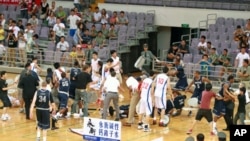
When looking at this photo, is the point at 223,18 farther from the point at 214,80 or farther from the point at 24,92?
the point at 24,92

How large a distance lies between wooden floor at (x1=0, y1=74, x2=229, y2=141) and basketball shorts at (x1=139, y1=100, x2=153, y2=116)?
58 centimetres

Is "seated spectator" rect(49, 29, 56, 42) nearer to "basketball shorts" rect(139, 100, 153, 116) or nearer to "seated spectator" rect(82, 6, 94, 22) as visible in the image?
"seated spectator" rect(82, 6, 94, 22)

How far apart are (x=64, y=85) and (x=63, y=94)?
0.34m

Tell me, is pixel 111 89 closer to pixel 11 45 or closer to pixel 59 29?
pixel 59 29

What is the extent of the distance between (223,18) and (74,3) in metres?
7.85

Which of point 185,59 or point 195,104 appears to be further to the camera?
point 185,59

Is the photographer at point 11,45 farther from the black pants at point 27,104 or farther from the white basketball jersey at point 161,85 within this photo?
the white basketball jersey at point 161,85

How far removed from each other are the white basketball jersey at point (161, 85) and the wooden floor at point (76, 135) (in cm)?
107

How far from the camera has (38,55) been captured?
89.6 feet

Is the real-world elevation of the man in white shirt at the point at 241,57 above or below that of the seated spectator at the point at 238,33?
below

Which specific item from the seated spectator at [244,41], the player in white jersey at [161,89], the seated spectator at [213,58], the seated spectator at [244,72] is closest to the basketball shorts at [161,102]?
the player in white jersey at [161,89]

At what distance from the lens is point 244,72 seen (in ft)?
75.0

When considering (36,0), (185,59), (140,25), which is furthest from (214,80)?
(36,0)

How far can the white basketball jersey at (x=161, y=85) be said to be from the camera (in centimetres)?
1814
